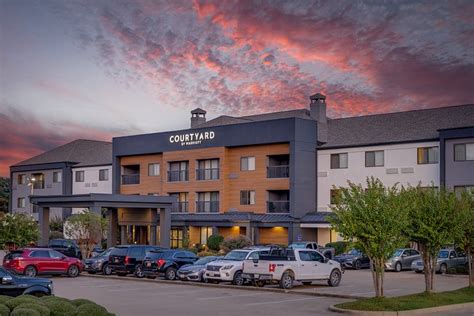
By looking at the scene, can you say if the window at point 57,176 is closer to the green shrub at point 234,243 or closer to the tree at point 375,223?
the green shrub at point 234,243

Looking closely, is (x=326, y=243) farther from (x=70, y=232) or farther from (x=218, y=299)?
(x=218, y=299)

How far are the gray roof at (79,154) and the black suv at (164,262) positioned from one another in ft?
133

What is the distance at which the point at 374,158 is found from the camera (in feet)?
181

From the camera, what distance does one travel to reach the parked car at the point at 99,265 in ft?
128

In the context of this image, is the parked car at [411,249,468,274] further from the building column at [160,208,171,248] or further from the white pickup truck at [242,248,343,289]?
the building column at [160,208,171,248]

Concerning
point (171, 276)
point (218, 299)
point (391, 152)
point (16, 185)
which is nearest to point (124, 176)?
point (16, 185)

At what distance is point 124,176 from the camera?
7250cm

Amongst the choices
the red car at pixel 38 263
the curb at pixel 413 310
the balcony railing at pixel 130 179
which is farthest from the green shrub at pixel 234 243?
the curb at pixel 413 310

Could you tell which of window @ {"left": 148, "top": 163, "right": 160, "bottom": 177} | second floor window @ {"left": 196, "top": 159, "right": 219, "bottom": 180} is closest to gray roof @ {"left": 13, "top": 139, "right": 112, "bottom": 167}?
window @ {"left": 148, "top": 163, "right": 160, "bottom": 177}

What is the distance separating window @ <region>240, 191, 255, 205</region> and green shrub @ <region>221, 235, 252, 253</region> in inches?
283

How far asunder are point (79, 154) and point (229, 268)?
175ft

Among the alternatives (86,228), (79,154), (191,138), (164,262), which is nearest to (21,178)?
(79,154)

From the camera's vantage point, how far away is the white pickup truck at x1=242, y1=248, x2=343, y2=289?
30.6 metres

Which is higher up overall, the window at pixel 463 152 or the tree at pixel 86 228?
the window at pixel 463 152
